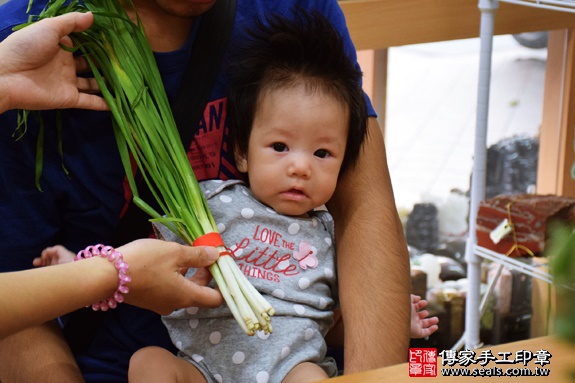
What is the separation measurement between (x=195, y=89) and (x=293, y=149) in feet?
0.75

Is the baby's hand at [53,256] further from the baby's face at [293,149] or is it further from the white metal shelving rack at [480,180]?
the white metal shelving rack at [480,180]

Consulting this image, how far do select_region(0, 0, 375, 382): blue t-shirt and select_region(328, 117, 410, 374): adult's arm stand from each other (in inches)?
10.6

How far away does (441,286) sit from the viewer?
3234 mm

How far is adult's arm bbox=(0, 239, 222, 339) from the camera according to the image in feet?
3.59

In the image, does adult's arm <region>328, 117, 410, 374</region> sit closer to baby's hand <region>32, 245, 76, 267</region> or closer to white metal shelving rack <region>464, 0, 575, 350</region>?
baby's hand <region>32, 245, 76, 267</region>

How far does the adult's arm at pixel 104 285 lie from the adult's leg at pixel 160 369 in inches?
4.1

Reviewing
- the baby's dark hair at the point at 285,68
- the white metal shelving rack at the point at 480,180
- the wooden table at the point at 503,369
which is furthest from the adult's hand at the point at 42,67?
the white metal shelving rack at the point at 480,180

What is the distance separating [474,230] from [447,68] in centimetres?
117

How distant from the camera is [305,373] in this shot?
4.59 ft

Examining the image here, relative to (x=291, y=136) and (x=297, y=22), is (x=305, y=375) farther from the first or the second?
(x=297, y=22)

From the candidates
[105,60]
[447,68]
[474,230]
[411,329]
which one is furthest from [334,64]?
[447,68]

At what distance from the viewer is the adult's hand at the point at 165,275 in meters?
1.25

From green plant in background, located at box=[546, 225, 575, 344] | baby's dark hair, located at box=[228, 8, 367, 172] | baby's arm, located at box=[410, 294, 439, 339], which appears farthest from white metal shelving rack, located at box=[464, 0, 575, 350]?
green plant in background, located at box=[546, 225, 575, 344]

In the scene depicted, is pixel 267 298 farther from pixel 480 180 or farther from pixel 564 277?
pixel 480 180
